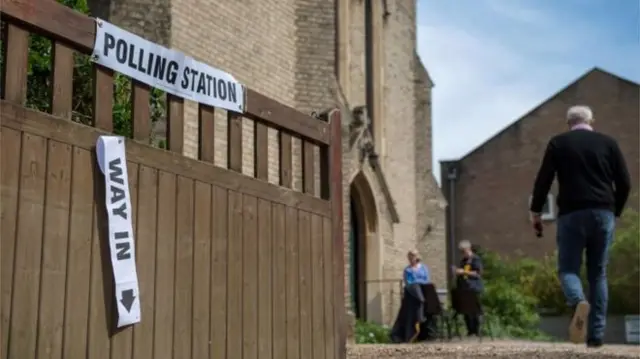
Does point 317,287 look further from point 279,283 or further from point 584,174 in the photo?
point 584,174

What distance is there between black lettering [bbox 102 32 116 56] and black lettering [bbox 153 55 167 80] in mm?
302

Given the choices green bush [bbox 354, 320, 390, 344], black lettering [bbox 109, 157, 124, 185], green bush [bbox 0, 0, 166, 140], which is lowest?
green bush [bbox 354, 320, 390, 344]

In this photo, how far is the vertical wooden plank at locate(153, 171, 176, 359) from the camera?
14.7ft

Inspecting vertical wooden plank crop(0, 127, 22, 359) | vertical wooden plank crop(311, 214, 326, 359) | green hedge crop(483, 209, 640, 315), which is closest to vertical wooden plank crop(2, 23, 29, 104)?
vertical wooden plank crop(0, 127, 22, 359)

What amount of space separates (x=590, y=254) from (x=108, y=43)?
419 centimetres

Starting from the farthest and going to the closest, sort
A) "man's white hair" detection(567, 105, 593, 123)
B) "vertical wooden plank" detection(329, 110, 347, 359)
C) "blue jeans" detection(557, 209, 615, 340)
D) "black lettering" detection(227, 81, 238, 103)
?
"man's white hair" detection(567, 105, 593, 123), "blue jeans" detection(557, 209, 615, 340), "vertical wooden plank" detection(329, 110, 347, 359), "black lettering" detection(227, 81, 238, 103)

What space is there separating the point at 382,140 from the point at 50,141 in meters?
18.4

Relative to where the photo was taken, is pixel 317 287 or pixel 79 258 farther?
pixel 317 287

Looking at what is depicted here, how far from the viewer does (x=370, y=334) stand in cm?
1742

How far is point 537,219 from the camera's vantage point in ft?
23.8

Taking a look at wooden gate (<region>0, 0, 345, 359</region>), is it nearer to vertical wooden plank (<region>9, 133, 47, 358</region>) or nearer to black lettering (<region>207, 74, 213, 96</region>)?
vertical wooden plank (<region>9, 133, 47, 358</region>)

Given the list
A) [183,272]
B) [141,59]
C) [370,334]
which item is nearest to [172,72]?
[141,59]

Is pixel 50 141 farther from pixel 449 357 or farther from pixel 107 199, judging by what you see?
pixel 449 357

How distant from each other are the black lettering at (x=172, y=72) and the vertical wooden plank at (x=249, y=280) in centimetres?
74
